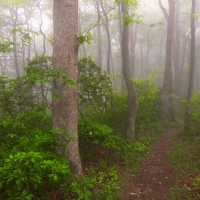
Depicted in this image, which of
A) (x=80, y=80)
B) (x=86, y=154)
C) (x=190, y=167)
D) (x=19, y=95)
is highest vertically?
(x=80, y=80)

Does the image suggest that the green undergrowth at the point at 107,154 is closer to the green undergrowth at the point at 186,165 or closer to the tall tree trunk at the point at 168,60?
the green undergrowth at the point at 186,165

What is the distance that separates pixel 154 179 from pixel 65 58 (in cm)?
483

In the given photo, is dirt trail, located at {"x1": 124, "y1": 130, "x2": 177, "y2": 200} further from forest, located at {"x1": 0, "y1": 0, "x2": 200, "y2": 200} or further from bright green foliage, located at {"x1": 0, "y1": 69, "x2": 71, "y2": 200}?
bright green foliage, located at {"x1": 0, "y1": 69, "x2": 71, "y2": 200}

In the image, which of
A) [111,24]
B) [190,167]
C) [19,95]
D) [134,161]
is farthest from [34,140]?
[111,24]

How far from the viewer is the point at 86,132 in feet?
20.7

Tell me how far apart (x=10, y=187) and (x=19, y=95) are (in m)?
3.80

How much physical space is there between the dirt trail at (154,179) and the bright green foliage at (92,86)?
10.5 ft

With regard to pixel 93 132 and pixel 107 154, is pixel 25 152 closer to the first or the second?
pixel 93 132

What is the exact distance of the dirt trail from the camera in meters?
5.17

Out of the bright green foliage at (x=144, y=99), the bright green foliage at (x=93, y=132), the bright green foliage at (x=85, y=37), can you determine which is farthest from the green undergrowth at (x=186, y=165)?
the bright green foliage at (x=85, y=37)

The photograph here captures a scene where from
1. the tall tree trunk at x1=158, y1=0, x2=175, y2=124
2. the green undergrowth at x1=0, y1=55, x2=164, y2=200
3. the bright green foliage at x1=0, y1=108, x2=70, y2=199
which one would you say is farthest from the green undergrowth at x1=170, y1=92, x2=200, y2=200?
the bright green foliage at x1=0, y1=108, x2=70, y2=199

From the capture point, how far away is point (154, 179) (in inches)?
236

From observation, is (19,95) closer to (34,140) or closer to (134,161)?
(34,140)

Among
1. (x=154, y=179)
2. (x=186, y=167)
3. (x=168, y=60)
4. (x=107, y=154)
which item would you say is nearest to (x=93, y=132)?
(x=107, y=154)
